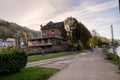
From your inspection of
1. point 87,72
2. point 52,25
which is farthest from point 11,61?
point 52,25

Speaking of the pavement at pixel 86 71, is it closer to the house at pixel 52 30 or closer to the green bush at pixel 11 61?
the green bush at pixel 11 61

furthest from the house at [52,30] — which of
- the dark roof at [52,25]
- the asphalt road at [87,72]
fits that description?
the asphalt road at [87,72]

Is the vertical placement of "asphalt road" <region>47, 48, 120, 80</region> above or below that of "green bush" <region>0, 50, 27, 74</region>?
below

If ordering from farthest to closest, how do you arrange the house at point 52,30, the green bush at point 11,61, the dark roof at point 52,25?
the dark roof at point 52,25 < the house at point 52,30 < the green bush at point 11,61

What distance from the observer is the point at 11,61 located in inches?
592

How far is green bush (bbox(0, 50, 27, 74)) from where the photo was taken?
46.5 ft


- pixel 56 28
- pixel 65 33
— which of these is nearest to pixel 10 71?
pixel 65 33

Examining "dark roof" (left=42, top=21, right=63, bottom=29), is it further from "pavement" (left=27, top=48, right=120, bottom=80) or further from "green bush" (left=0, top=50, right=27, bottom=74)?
"green bush" (left=0, top=50, right=27, bottom=74)

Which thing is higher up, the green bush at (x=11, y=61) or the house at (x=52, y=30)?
the house at (x=52, y=30)

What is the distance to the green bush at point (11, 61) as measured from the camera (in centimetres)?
1416

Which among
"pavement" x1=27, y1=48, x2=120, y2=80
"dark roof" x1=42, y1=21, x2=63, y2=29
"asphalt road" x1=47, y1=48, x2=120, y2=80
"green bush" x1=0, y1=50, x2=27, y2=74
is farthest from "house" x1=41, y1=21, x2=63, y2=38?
"green bush" x1=0, y1=50, x2=27, y2=74

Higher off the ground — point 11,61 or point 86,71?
point 11,61

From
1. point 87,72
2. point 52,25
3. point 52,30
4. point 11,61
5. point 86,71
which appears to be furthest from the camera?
point 52,25

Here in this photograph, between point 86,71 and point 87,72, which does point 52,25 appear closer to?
point 86,71
